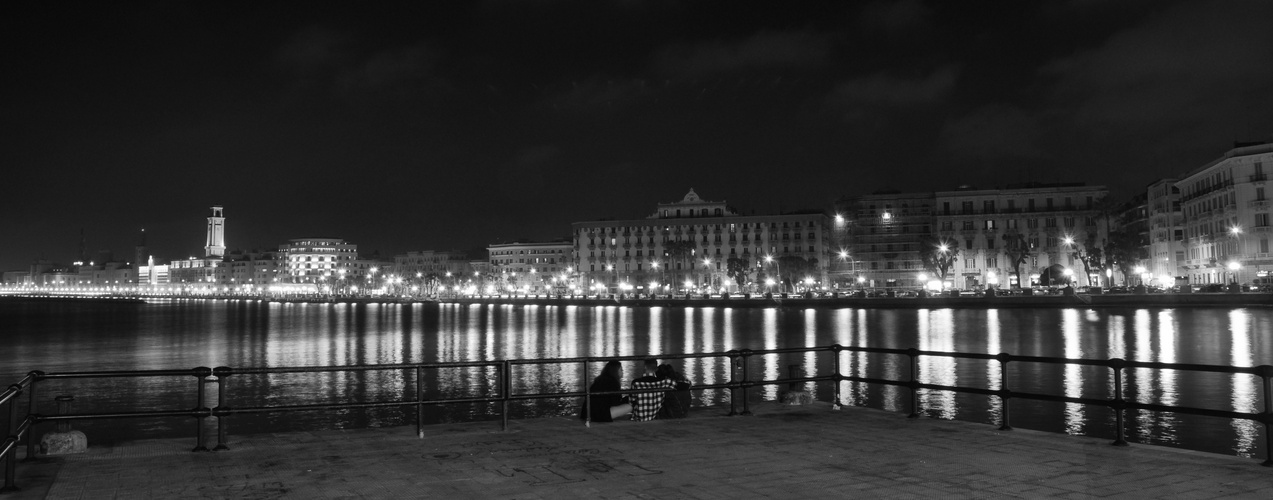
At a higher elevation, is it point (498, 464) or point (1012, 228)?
point (1012, 228)

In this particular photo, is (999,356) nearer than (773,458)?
No

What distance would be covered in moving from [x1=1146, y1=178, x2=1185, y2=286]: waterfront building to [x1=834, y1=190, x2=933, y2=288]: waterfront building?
105 feet

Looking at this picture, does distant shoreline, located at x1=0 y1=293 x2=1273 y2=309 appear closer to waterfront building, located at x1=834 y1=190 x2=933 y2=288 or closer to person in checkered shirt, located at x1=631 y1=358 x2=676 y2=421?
waterfront building, located at x1=834 y1=190 x2=933 y2=288

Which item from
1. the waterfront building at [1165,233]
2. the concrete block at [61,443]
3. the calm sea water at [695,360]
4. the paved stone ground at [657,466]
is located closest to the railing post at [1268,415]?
the paved stone ground at [657,466]

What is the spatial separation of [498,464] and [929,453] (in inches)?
203

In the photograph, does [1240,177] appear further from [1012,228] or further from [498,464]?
[498,464]

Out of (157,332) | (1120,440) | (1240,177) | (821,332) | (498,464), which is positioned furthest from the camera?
(1240,177)

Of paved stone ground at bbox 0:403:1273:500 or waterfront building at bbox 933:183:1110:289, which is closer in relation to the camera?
paved stone ground at bbox 0:403:1273:500

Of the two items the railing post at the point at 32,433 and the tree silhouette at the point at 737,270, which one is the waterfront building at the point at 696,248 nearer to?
the tree silhouette at the point at 737,270

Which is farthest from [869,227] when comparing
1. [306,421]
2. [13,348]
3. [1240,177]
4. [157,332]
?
[306,421]

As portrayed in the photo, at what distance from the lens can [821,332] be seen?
64125mm

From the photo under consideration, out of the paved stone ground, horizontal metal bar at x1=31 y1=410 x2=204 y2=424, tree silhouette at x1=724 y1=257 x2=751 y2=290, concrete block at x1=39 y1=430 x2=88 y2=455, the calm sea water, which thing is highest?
tree silhouette at x1=724 y1=257 x2=751 y2=290

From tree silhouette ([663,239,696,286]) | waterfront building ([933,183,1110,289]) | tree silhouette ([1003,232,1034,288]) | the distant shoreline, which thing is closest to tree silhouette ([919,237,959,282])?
waterfront building ([933,183,1110,289])

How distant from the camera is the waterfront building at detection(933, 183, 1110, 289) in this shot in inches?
5123
